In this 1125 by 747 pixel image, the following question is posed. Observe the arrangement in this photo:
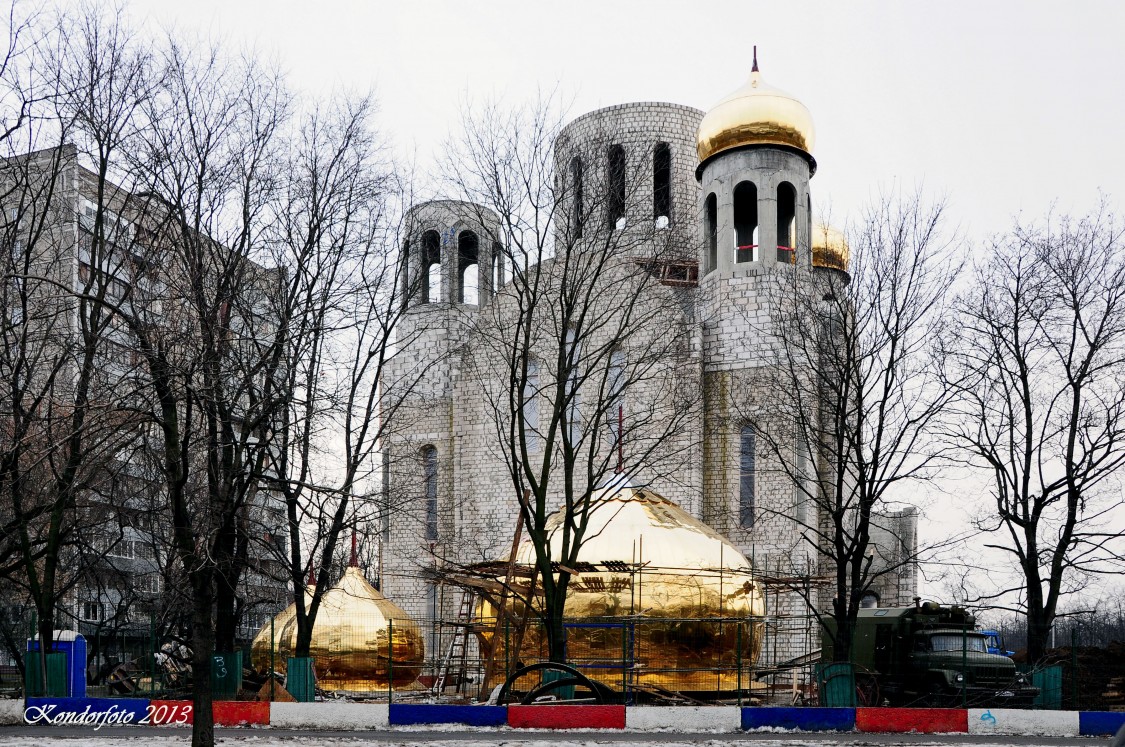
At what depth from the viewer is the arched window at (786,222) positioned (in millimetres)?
35125

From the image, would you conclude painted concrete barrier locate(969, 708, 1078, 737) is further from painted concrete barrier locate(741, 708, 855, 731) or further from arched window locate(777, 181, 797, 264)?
arched window locate(777, 181, 797, 264)

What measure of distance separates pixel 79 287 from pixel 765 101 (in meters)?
20.2

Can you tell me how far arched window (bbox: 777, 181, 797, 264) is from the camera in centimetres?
3512

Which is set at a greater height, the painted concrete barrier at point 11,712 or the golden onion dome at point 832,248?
the golden onion dome at point 832,248

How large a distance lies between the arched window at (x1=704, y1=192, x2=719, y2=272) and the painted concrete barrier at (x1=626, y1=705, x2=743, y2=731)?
706 inches

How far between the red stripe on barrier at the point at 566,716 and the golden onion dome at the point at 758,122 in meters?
20.6

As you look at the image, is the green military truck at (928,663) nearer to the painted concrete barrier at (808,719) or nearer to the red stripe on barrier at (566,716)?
the painted concrete barrier at (808,719)

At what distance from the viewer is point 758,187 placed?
34.7 meters

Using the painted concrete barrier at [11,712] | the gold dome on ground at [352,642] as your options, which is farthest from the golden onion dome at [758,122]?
the painted concrete barrier at [11,712]

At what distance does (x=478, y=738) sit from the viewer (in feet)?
57.1

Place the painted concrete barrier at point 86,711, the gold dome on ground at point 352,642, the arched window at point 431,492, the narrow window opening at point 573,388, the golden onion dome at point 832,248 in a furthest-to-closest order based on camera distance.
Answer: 1. the golden onion dome at point 832,248
2. the arched window at point 431,492
3. the gold dome on ground at point 352,642
4. the narrow window opening at point 573,388
5. the painted concrete barrier at point 86,711

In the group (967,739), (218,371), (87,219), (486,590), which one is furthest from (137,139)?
(967,739)

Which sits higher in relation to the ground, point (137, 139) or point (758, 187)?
point (758, 187)

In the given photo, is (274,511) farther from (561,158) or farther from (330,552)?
(561,158)
